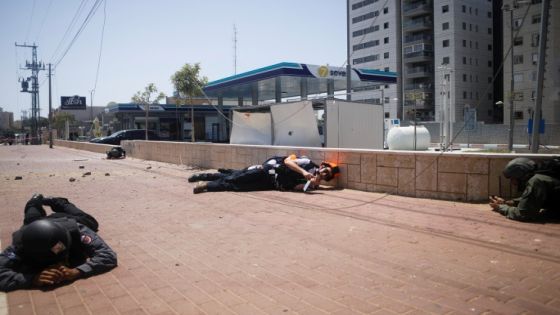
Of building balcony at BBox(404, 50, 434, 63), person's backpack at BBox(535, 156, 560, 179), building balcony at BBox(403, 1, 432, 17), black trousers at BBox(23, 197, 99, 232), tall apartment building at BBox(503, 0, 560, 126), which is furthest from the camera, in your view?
building balcony at BBox(403, 1, 432, 17)

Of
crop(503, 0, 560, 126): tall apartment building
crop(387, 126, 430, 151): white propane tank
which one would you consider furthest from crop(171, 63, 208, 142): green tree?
crop(503, 0, 560, 126): tall apartment building

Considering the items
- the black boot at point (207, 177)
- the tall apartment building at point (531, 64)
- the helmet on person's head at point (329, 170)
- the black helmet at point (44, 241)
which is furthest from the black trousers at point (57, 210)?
the tall apartment building at point (531, 64)

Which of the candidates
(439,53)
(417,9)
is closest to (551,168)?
(439,53)

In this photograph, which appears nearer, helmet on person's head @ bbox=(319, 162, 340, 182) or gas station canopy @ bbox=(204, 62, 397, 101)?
helmet on person's head @ bbox=(319, 162, 340, 182)

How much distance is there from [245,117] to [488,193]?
10921 millimetres

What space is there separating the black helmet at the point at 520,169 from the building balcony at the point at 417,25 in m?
64.5

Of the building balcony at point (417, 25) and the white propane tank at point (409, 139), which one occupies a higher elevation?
the building balcony at point (417, 25)

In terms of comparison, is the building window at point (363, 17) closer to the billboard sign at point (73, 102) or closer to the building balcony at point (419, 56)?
the building balcony at point (419, 56)

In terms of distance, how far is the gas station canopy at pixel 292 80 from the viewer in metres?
26.0

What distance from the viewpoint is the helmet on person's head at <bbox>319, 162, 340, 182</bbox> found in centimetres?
862

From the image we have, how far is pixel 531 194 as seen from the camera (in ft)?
17.2

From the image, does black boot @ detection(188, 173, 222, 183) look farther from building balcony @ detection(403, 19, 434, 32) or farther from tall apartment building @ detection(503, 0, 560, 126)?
building balcony @ detection(403, 19, 434, 32)

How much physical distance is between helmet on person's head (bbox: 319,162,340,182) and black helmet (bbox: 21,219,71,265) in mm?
5765

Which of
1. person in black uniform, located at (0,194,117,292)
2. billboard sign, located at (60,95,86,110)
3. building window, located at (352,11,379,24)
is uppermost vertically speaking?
building window, located at (352,11,379,24)
